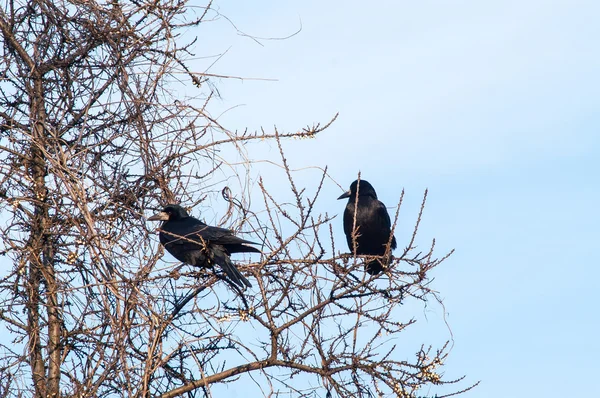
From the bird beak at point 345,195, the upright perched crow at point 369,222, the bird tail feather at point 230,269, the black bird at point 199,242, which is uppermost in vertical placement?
the bird beak at point 345,195

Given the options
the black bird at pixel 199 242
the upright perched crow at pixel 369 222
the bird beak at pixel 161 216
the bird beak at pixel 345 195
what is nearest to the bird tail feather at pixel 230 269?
the black bird at pixel 199 242

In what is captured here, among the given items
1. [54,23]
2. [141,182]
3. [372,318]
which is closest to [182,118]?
[141,182]

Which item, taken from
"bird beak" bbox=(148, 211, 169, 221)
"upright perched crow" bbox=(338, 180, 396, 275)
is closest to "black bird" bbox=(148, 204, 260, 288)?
"bird beak" bbox=(148, 211, 169, 221)

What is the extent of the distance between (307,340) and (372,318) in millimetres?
430


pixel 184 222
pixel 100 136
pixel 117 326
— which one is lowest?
pixel 117 326

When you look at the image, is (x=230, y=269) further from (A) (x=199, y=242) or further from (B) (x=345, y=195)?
(B) (x=345, y=195)

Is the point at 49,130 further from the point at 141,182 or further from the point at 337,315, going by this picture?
the point at 337,315

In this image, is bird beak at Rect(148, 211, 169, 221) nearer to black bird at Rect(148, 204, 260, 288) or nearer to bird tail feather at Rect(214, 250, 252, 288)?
black bird at Rect(148, 204, 260, 288)

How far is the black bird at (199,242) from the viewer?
223 inches

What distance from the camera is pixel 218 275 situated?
5.65 metres

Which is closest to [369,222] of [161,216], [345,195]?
[345,195]

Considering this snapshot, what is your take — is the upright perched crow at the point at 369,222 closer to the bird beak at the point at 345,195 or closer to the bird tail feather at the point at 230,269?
the bird beak at the point at 345,195

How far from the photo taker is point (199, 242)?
19.1ft

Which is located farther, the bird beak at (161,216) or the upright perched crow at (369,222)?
the upright perched crow at (369,222)
